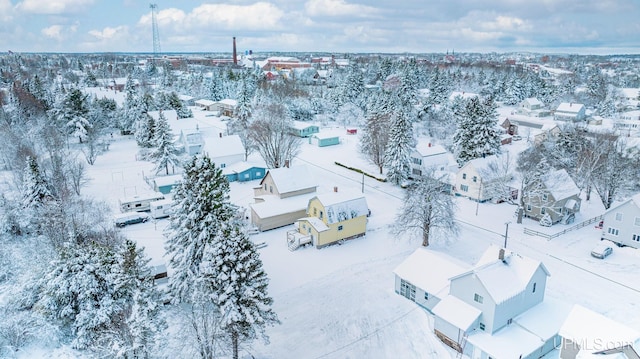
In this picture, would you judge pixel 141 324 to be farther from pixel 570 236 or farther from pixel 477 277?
pixel 570 236

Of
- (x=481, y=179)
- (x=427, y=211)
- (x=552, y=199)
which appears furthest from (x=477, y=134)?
(x=427, y=211)

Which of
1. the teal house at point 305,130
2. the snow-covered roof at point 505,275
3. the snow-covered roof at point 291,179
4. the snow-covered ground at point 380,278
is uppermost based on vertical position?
the teal house at point 305,130

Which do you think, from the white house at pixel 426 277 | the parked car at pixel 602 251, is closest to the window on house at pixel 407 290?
the white house at pixel 426 277

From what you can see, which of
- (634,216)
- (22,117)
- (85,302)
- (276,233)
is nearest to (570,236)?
(634,216)

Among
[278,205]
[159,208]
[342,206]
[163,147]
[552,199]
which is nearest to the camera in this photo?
[342,206]

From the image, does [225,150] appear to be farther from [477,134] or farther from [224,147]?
[477,134]

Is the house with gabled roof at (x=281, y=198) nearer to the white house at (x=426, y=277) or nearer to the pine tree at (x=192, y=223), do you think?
the pine tree at (x=192, y=223)

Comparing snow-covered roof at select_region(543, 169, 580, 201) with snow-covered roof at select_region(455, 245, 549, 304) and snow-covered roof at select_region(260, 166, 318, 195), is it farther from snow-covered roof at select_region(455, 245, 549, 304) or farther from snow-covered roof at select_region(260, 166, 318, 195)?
snow-covered roof at select_region(260, 166, 318, 195)

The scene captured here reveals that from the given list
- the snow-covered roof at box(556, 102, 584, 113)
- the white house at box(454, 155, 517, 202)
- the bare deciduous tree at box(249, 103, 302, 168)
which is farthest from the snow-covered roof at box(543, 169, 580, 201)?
the snow-covered roof at box(556, 102, 584, 113)
